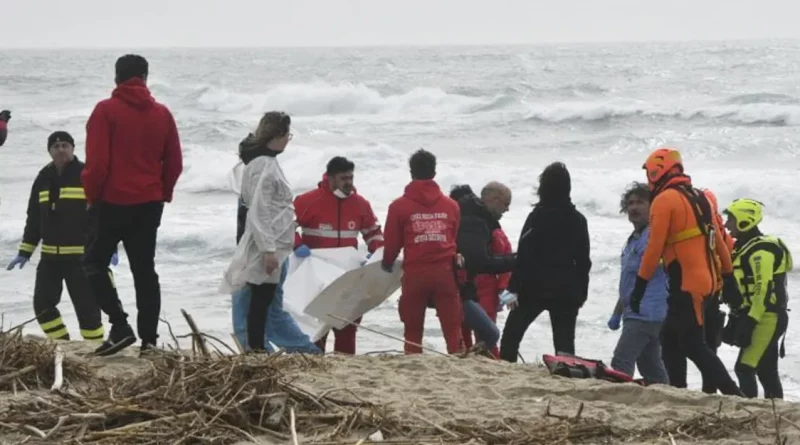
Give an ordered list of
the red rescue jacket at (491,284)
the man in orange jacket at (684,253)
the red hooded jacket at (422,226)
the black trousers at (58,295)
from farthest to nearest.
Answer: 1. the red rescue jacket at (491,284)
2. the black trousers at (58,295)
3. the red hooded jacket at (422,226)
4. the man in orange jacket at (684,253)

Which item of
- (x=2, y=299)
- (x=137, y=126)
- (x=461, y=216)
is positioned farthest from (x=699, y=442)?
(x=2, y=299)

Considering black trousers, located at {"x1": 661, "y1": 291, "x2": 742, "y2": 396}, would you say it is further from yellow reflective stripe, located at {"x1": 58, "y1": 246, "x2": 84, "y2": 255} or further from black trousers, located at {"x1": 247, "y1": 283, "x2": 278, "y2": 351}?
yellow reflective stripe, located at {"x1": 58, "y1": 246, "x2": 84, "y2": 255}

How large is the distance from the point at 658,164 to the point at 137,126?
108 inches

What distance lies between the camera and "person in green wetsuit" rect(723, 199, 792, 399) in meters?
7.89

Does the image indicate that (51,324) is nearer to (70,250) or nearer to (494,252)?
(70,250)

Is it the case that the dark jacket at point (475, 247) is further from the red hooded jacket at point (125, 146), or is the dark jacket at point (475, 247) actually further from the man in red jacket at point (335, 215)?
the red hooded jacket at point (125, 146)

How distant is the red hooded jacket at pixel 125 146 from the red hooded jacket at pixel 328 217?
1965mm

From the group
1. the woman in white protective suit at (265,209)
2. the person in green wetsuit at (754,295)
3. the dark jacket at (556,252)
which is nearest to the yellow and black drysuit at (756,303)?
the person in green wetsuit at (754,295)

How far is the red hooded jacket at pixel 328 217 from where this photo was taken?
8609mm

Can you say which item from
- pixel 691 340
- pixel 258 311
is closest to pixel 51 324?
pixel 258 311

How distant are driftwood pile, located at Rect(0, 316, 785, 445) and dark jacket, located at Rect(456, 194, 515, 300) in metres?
3.03

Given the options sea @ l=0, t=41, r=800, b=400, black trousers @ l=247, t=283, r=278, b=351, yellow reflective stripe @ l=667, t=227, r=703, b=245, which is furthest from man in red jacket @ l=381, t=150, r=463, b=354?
sea @ l=0, t=41, r=800, b=400

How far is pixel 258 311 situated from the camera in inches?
303

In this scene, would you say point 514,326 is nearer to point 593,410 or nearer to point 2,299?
point 593,410
